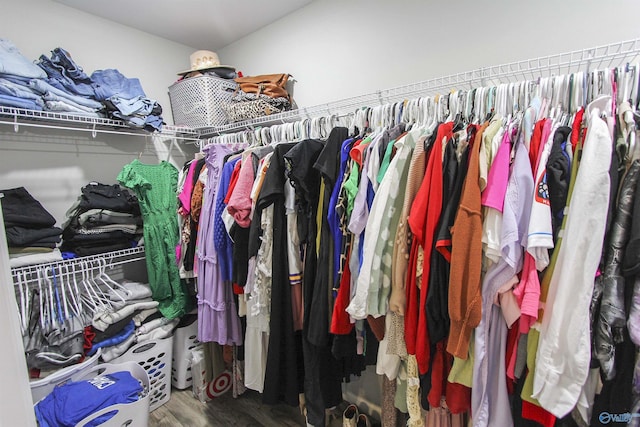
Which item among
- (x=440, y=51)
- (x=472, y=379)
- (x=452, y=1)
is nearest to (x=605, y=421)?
(x=472, y=379)

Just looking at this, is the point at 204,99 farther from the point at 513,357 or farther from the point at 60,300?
the point at 513,357

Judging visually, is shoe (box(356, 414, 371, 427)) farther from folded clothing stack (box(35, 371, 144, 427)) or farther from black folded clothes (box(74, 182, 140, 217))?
black folded clothes (box(74, 182, 140, 217))

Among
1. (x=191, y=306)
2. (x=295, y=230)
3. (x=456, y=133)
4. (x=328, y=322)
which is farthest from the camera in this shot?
(x=191, y=306)

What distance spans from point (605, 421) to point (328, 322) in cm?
76

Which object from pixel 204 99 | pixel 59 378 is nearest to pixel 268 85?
pixel 204 99

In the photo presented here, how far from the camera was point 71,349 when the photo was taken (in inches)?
59.7

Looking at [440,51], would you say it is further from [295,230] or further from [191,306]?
[191,306]

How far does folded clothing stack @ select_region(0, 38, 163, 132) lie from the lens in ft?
4.66

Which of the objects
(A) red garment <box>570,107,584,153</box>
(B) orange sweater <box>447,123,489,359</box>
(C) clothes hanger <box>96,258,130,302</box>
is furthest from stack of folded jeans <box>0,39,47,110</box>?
(A) red garment <box>570,107,584,153</box>

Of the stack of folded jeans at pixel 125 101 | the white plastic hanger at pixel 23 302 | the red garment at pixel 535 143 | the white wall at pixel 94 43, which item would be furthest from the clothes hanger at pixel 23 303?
the red garment at pixel 535 143

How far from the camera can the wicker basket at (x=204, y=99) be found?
202 cm

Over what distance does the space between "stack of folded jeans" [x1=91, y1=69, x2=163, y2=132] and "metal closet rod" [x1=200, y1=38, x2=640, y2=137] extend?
0.36 m

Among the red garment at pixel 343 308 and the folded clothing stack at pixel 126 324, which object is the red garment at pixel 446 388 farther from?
the folded clothing stack at pixel 126 324

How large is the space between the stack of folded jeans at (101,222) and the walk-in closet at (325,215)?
0.01 meters
